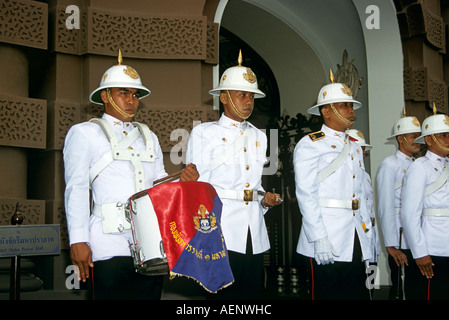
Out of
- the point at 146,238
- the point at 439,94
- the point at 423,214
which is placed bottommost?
the point at 146,238

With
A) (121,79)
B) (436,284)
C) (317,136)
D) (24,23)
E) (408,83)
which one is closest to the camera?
(121,79)

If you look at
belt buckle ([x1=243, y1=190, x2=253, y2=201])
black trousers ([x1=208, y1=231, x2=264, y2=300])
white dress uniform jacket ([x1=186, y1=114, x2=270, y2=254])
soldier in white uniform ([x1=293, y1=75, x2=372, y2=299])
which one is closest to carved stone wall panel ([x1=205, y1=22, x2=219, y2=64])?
white dress uniform jacket ([x1=186, y1=114, x2=270, y2=254])

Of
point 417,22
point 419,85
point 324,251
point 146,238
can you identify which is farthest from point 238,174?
point 417,22

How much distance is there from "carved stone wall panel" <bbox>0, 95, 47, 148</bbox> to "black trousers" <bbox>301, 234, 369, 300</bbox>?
2821 millimetres

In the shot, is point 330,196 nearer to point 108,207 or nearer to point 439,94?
point 108,207

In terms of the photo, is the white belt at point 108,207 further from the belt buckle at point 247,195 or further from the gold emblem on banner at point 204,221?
the belt buckle at point 247,195

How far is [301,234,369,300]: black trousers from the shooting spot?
4547 millimetres

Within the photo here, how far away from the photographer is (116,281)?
3.76m

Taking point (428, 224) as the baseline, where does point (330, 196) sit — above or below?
above

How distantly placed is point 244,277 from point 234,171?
0.77m

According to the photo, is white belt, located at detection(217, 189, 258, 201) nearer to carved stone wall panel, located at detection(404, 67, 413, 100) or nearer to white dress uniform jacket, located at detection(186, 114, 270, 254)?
white dress uniform jacket, located at detection(186, 114, 270, 254)

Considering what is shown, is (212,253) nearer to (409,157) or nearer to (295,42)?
(409,157)

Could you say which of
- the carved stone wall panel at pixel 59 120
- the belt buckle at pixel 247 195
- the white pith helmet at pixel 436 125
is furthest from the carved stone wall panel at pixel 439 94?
the carved stone wall panel at pixel 59 120

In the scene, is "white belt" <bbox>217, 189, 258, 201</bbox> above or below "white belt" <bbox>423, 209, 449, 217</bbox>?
above
